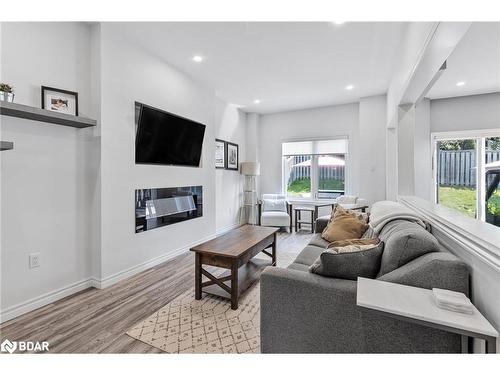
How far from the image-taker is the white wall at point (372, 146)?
4801 mm

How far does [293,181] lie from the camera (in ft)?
20.1

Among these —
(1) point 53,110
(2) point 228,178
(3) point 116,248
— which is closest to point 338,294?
(3) point 116,248

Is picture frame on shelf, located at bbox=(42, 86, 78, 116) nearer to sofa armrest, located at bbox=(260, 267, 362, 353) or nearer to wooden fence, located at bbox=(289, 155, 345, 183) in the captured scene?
sofa armrest, located at bbox=(260, 267, 362, 353)

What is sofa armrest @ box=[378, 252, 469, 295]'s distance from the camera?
1150 mm

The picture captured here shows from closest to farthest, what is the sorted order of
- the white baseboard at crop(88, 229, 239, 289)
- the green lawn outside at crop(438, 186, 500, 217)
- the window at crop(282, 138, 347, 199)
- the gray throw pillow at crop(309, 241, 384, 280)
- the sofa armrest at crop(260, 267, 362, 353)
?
the sofa armrest at crop(260, 267, 362, 353), the gray throw pillow at crop(309, 241, 384, 280), the white baseboard at crop(88, 229, 239, 289), the green lawn outside at crop(438, 186, 500, 217), the window at crop(282, 138, 347, 199)

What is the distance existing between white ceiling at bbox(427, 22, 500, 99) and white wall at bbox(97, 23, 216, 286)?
3442 mm

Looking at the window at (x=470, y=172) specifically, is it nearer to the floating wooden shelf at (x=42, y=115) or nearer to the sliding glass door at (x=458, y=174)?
the sliding glass door at (x=458, y=174)

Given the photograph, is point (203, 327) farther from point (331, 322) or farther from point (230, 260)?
point (331, 322)

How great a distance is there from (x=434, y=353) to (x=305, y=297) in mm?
605

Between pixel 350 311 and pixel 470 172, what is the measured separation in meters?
5.14

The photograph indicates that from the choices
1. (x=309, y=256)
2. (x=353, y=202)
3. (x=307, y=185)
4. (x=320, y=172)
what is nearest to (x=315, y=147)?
(x=320, y=172)

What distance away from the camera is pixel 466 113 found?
→ 4668mm

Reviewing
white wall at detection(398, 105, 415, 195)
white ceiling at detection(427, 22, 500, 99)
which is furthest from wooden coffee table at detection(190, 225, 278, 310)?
white ceiling at detection(427, 22, 500, 99)
